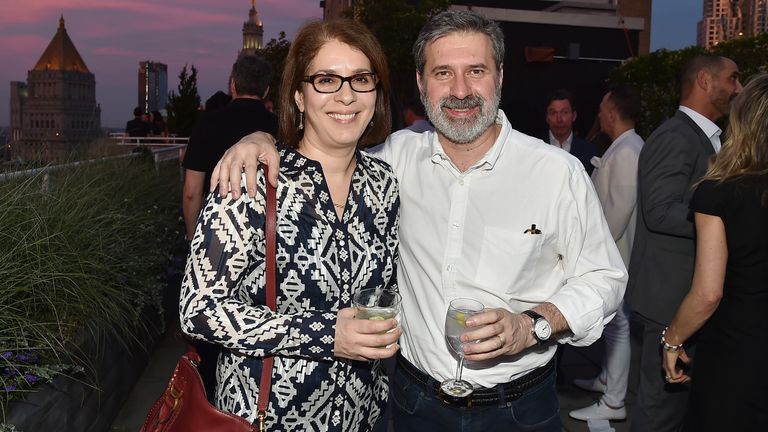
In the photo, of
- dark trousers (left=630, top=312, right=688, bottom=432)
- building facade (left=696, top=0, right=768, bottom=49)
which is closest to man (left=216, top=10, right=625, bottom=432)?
dark trousers (left=630, top=312, right=688, bottom=432)

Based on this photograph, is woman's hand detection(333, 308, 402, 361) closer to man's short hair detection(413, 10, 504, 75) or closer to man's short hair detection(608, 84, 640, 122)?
man's short hair detection(413, 10, 504, 75)

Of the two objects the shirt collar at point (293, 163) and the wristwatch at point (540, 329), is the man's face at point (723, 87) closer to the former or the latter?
the wristwatch at point (540, 329)

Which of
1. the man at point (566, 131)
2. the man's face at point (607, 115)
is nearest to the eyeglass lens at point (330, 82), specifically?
the man's face at point (607, 115)

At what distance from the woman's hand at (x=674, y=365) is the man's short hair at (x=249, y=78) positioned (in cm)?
331

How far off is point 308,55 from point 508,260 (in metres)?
0.90

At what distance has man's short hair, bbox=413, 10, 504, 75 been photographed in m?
2.31

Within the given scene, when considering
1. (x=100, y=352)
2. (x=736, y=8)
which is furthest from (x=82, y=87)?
(x=100, y=352)

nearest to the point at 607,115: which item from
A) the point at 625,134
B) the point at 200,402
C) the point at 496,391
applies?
the point at 625,134

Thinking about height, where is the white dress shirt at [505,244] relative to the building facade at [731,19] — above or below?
below

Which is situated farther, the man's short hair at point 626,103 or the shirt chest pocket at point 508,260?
the man's short hair at point 626,103

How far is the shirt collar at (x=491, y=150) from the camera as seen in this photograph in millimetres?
2338

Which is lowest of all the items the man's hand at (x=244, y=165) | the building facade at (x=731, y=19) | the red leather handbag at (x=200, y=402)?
the red leather handbag at (x=200, y=402)

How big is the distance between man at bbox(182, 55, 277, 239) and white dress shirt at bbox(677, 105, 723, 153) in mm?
2678

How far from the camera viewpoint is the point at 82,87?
18638 centimetres
